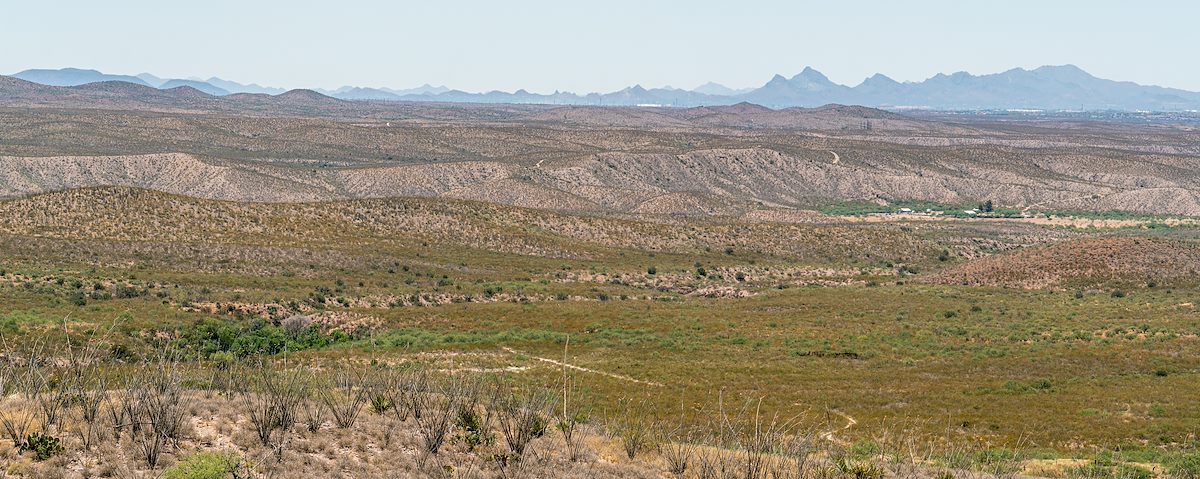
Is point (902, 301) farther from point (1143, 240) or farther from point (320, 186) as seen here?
point (320, 186)

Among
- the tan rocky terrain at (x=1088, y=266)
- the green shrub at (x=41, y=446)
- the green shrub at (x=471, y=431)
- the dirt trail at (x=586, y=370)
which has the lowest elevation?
the tan rocky terrain at (x=1088, y=266)

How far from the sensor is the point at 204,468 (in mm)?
15289

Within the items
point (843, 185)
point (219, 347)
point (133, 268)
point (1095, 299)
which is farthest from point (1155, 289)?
point (843, 185)

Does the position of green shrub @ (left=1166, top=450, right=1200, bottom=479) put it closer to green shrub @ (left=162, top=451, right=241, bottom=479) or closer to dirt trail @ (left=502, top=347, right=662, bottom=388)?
dirt trail @ (left=502, top=347, right=662, bottom=388)

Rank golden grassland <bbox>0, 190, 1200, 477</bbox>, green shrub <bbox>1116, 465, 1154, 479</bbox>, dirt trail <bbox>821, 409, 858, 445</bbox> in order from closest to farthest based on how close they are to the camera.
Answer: green shrub <bbox>1116, 465, 1154, 479</bbox>, dirt trail <bbox>821, 409, 858, 445</bbox>, golden grassland <bbox>0, 190, 1200, 477</bbox>

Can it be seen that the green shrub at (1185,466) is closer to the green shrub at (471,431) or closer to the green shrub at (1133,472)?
the green shrub at (1133,472)

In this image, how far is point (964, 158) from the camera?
16475 cm

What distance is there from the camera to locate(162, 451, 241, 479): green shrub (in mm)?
15070

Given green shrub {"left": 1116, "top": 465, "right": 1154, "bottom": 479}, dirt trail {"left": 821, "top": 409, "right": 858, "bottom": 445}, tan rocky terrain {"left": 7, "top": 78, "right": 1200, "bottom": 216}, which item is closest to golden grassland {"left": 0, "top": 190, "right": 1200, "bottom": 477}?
dirt trail {"left": 821, "top": 409, "right": 858, "bottom": 445}

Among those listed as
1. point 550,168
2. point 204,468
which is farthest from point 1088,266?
point 550,168

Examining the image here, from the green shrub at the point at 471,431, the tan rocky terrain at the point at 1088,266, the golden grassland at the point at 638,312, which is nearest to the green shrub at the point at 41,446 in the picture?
the golden grassland at the point at 638,312

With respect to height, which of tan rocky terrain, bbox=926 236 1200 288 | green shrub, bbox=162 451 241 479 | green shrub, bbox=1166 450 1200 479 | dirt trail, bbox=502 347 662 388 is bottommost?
tan rocky terrain, bbox=926 236 1200 288

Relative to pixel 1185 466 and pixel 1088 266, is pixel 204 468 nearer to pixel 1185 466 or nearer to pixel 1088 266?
pixel 1185 466

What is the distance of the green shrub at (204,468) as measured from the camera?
593 inches
